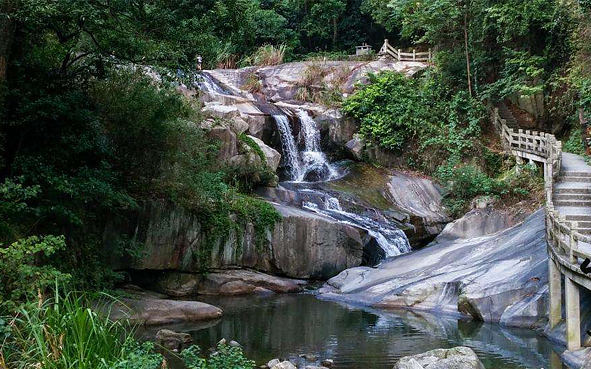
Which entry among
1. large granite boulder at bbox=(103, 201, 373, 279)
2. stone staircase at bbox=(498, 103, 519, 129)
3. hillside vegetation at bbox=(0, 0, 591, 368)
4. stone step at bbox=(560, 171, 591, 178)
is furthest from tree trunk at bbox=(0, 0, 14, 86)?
stone staircase at bbox=(498, 103, 519, 129)

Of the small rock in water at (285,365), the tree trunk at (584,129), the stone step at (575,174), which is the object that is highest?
the tree trunk at (584,129)

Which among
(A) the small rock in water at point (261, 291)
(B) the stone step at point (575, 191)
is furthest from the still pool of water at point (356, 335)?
(B) the stone step at point (575, 191)

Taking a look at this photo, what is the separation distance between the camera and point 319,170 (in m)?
26.5

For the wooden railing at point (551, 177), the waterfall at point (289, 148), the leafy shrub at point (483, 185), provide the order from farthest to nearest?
the waterfall at point (289, 148), the leafy shrub at point (483, 185), the wooden railing at point (551, 177)

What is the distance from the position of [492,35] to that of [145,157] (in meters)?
19.0

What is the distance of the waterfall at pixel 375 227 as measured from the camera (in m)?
21.5

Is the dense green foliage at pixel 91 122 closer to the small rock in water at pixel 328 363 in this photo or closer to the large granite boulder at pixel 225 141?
the large granite boulder at pixel 225 141

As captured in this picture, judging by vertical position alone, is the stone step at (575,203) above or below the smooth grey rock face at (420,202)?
above

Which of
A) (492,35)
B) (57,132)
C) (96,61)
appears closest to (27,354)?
(57,132)

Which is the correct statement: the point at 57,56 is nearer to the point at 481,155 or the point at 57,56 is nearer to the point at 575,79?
the point at 481,155

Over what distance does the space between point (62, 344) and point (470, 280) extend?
12.4m

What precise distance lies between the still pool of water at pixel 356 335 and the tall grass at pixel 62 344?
583 cm

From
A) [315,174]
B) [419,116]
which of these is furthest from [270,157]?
[419,116]

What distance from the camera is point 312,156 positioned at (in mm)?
27172
